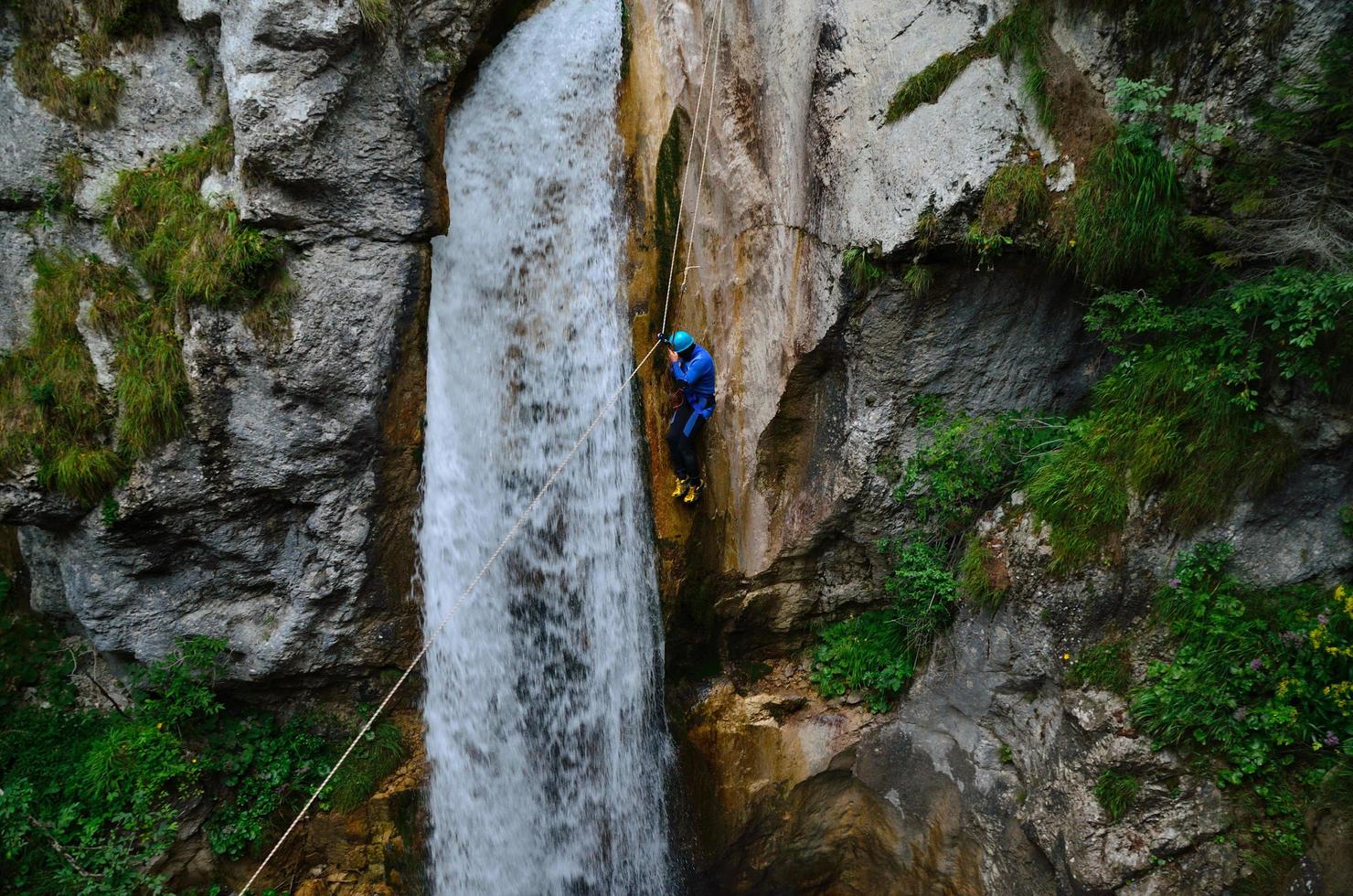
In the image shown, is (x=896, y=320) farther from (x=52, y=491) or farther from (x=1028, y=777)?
(x=52, y=491)

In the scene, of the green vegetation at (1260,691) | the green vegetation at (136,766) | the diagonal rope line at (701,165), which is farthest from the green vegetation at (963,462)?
the green vegetation at (136,766)

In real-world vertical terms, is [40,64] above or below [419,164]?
above

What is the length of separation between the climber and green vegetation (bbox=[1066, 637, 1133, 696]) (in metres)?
3.28

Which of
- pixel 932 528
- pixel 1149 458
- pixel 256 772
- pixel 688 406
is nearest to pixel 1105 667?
pixel 1149 458

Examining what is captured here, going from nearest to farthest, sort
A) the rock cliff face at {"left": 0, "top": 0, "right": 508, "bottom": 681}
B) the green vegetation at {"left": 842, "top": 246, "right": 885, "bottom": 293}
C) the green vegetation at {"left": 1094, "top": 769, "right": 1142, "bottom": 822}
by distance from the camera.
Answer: the green vegetation at {"left": 1094, "top": 769, "right": 1142, "bottom": 822} < the green vegetation at {"left": 842, "top": 246, "right": 885, "bottom": 293} < the rock cliff face at {"left": 0, "top": 0, "right": 508, "bottom": 681}

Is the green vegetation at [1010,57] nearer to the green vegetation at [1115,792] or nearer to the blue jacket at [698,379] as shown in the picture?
the blue jacket at [698,379]

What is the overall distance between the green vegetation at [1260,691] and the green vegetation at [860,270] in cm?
272

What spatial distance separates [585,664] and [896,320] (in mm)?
4017

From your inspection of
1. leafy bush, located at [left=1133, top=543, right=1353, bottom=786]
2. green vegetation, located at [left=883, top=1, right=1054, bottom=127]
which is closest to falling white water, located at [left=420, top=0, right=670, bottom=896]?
green vegetation, located at [left=883, top=1, right=1054, bottom=127]

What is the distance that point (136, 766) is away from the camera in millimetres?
5734

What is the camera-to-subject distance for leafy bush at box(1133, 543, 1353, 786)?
378 centimetres

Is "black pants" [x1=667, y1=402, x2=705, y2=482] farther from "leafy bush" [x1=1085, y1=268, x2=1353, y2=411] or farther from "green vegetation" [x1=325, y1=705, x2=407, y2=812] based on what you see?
"green vegetation" [x1=325, y1=705, x2=407, y2=812]

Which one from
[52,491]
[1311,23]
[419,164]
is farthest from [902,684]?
[52,491]

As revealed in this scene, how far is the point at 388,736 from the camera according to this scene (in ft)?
21.1
